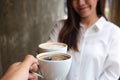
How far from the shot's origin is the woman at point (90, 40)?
63.1 inches

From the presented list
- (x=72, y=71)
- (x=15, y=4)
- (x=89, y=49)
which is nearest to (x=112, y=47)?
(x=89, y=49)

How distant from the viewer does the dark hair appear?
1.77 m

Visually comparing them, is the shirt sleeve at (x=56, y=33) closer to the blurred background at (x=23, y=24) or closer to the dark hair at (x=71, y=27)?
the dark hair at (x=71, y=27)

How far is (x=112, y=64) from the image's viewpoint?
61.7 inches

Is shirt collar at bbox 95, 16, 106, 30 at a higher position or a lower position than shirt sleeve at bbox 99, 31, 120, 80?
higher

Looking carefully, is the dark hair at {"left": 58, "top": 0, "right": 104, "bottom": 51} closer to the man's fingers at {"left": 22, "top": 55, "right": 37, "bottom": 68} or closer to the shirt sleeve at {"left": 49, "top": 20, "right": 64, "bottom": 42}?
the shirt sleeve at {"left": 49, "top": 20, "right": 64, "bottom": 42}

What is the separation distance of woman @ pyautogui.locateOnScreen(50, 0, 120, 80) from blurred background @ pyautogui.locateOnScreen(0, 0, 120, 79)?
1.34m

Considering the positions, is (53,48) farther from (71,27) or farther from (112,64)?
(71,27)

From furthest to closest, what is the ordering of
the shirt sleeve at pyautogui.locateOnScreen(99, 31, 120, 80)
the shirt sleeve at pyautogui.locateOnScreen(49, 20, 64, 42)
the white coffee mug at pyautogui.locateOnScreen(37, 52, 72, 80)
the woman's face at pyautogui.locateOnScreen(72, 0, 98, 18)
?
the shirt sleeve at pyautogui.locateOnScreen(49, 20, 64, 42) < the woman's face at pyautogui.locateOnScreen(72, 0, 98, 18) < the shirt sleeve at pyautogui.locateOnScreen(99, 31, 120, 80) < the white coffee mug at pyautogui.locateOnScreen(37, 52, 72, 80)

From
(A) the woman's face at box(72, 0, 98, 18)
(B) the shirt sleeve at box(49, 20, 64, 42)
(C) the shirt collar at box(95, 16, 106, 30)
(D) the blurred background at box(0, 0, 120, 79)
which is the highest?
(A) the woman's face at box(72, 0, 98, 18)

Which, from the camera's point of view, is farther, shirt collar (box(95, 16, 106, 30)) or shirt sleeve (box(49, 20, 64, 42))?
Answer: shirt sleeve (box(49, 20, 64, 42))

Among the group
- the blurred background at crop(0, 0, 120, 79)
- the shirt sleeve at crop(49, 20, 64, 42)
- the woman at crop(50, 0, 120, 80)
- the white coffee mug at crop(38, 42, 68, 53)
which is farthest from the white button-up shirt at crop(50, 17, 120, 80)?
the blurred background at crop(0, 0, 120, 79)

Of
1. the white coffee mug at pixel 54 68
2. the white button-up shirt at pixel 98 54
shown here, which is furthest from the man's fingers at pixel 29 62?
the white button-up shirt at pixel 98 54

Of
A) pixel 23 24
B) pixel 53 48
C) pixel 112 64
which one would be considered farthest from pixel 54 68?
pixel 23 24
